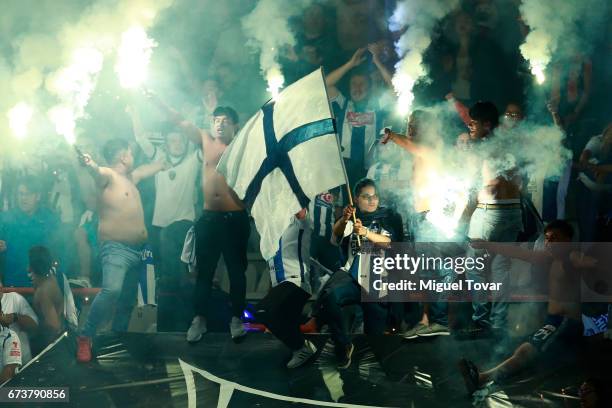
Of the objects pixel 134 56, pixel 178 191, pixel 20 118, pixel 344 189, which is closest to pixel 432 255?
pixel 344 189

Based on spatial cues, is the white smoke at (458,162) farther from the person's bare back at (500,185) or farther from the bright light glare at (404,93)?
the bright light glare at (404,93)

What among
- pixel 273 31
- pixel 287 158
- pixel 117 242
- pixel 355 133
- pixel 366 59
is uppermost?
pixel 273 31

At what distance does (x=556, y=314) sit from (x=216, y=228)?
2.53 meters

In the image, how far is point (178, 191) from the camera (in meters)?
5.37

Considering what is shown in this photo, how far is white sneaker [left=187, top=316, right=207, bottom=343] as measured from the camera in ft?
17.6

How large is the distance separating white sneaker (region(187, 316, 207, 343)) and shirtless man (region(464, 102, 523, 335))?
1.95 m

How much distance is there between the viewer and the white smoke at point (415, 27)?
522 cm

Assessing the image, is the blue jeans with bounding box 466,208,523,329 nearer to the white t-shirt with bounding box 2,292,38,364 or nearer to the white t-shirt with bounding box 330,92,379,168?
the white t-shirt with bounding box 330,92,379,168

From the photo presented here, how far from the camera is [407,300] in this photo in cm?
523

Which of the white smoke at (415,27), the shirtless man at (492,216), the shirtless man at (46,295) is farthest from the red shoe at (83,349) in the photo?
the white smoke at (415,27)

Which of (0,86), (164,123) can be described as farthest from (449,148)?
(0,86)

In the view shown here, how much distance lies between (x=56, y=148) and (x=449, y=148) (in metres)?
2.96

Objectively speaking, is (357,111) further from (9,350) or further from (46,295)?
(9,350)

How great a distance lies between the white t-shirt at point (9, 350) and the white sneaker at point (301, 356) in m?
2.14
